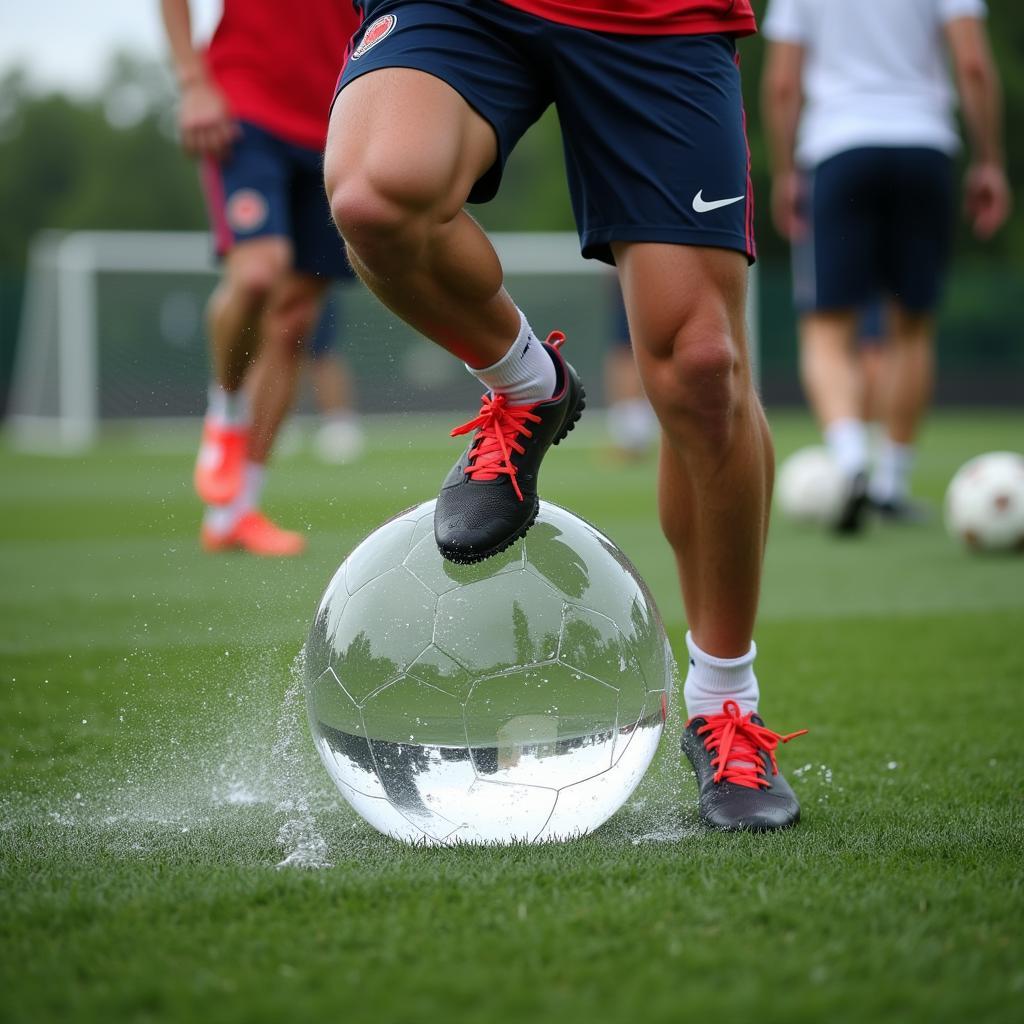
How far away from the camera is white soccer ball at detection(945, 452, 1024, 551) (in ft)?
18.3

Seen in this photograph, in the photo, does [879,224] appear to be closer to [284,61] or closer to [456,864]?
[284,61]

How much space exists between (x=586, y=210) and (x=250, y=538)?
10.5 ft

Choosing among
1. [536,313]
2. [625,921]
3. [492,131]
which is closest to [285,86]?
[492,131]

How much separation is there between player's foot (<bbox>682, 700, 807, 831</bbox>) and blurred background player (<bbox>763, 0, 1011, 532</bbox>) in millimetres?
3760

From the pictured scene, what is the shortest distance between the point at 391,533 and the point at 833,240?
14.9 ft

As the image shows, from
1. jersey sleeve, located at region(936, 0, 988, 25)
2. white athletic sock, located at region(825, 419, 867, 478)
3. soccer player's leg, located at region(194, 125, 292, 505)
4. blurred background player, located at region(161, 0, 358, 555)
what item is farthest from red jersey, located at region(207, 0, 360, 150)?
jersey sleeve, located at region(936, 0, 988, 25)

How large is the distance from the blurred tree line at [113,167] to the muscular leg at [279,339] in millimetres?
31680

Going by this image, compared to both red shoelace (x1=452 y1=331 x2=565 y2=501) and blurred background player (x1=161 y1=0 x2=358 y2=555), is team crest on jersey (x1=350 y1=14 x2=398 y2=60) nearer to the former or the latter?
red shoelace (x1=452 y1=331 x2=565 y2=501)

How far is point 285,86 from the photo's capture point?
532 centimetres

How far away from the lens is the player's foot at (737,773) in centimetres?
216

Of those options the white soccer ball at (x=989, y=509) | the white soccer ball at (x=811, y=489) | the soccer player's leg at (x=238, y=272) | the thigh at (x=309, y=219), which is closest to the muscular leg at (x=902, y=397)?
the white soccer ball at (x=811, y=489)

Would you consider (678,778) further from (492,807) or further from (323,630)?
(323,630)

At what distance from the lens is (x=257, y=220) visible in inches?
205

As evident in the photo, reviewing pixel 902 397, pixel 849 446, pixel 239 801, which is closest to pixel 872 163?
pixel 902 397
